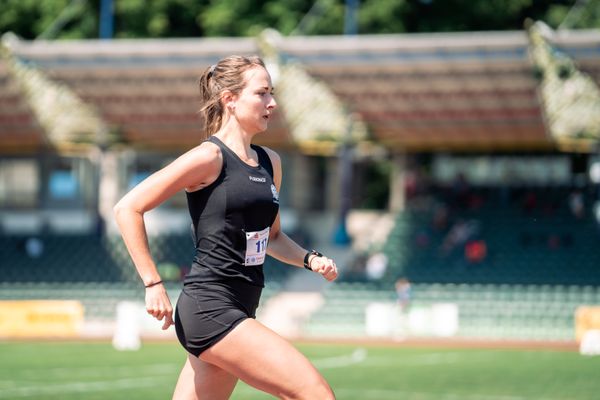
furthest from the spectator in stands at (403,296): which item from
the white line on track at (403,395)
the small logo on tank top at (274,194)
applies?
the small logo on tank top at (274,194)

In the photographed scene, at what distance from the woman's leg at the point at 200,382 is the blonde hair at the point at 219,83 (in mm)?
1119

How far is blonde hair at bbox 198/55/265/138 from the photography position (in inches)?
225

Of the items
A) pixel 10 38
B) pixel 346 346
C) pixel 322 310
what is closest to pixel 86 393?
pixel 346 346

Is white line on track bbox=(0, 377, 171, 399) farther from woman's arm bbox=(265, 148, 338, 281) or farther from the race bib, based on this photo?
the race bib

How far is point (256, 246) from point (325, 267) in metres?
0.39

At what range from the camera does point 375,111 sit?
37.0 meters

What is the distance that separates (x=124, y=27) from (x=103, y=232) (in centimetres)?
914

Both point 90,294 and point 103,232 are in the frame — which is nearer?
point 90,294

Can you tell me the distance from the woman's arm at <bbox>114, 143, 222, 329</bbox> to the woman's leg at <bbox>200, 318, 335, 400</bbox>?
0.31 meters

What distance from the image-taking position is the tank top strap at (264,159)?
5898 millimetres

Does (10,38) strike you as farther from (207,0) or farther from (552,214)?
(552,214)

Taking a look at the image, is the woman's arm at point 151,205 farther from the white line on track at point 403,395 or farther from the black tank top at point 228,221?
the white line on track at point 403,395

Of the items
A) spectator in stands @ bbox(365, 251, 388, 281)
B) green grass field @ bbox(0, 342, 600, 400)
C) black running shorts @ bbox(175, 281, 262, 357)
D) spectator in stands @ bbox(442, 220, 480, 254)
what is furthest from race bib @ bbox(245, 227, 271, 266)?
spectator in stands @ bbox(442, 220, 480, 254)

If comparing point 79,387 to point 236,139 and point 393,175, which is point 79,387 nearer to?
point 236,139
